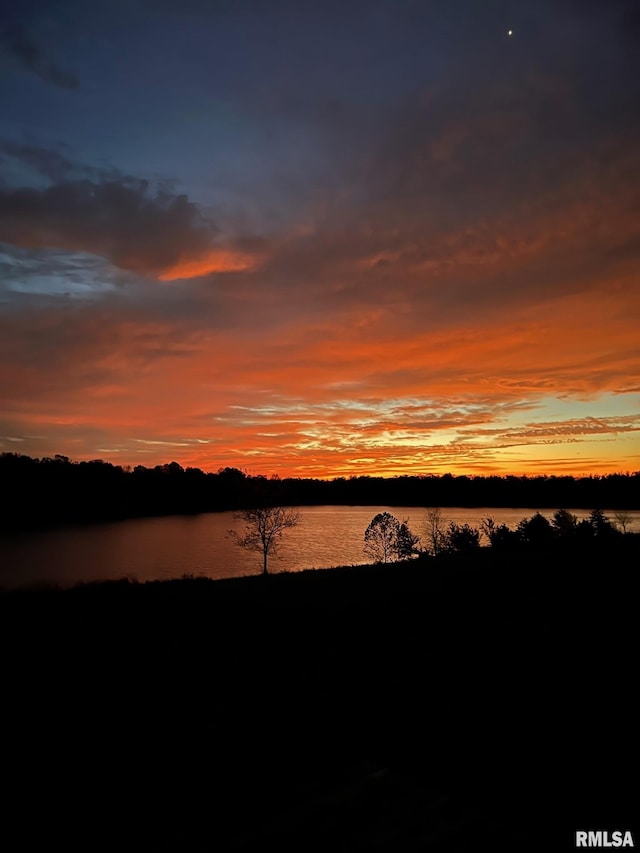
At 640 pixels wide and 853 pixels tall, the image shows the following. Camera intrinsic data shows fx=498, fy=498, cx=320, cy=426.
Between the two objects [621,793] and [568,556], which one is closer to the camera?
[621,793]

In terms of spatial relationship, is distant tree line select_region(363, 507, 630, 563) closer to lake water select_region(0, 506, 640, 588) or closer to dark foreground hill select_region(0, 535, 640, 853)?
lake water select_region(0, 506, 640, 588)

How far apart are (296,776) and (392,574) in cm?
2223

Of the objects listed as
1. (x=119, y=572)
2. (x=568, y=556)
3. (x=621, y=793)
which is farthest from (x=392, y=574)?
(x=119, y=572)

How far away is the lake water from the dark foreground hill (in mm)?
53371

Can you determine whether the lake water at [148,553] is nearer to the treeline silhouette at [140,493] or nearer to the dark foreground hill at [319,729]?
the treeline silhouette at [140,493]

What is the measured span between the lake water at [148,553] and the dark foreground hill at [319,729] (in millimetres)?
53371

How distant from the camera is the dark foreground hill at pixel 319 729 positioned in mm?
3971

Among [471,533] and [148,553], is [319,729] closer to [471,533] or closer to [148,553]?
[471,533]

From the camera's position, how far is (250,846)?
11.0 ft

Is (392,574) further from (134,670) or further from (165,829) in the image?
(165,829)

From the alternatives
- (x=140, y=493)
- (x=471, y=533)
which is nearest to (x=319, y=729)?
(x=471, y=533)

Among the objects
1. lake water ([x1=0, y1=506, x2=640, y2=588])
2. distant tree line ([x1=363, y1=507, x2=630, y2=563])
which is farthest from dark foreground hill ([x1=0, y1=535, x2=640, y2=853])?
lake water ([x1=0, y1=506, x2=640, y2=588])

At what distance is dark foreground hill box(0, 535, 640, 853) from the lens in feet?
13.0

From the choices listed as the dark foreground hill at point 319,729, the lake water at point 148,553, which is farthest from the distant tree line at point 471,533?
the dark foreground hill at point 319,729
